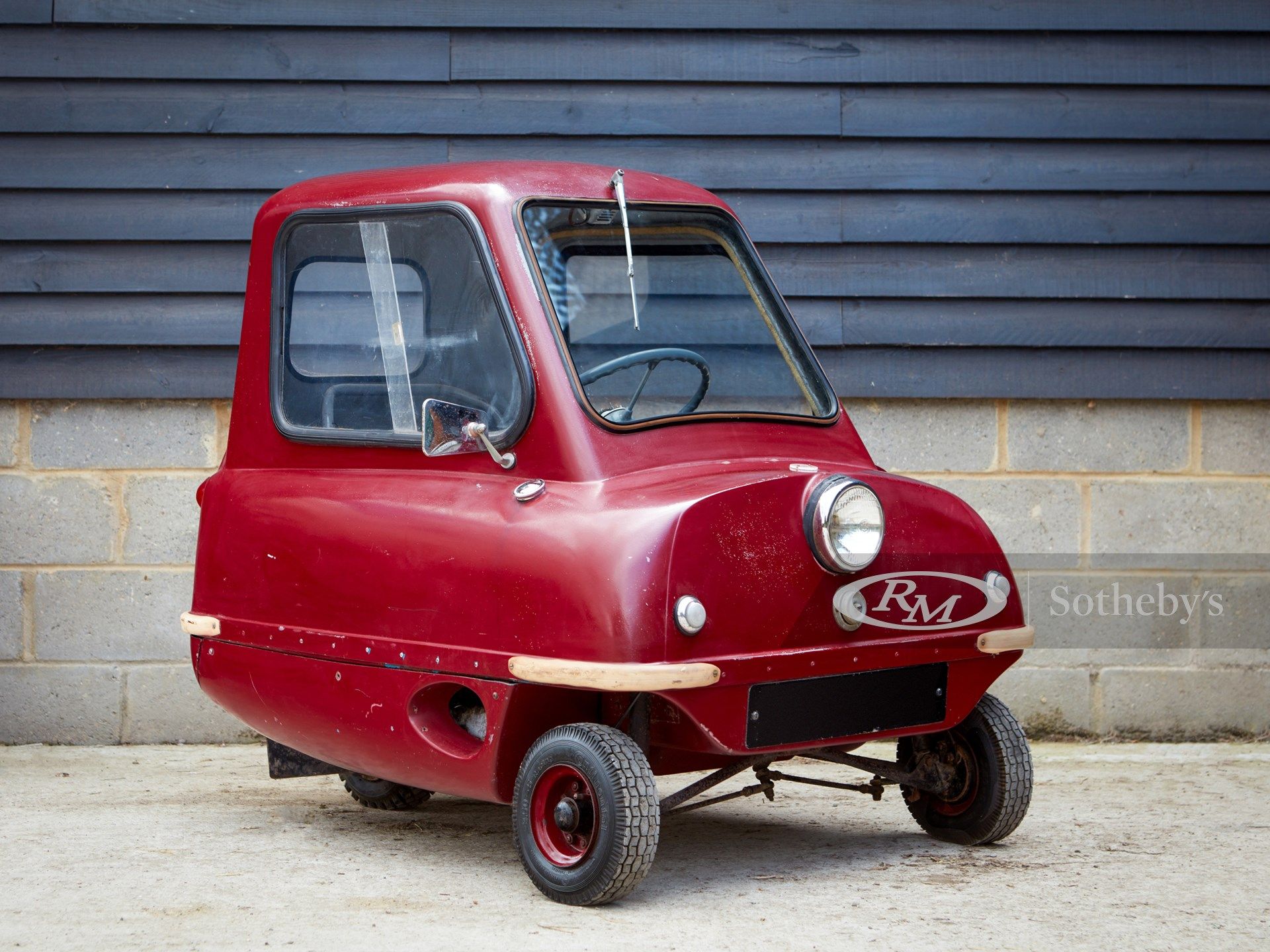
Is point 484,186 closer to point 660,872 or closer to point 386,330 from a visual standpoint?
point 386,330

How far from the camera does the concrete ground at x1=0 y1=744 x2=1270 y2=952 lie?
136 inches

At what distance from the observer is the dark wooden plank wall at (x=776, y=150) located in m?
6.04

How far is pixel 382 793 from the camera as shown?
4879 millimetres

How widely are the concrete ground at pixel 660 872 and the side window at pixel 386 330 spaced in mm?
1185

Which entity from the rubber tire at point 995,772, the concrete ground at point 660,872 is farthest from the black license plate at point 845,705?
the concrete ground at point 660,872

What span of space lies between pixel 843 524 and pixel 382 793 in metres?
1.97

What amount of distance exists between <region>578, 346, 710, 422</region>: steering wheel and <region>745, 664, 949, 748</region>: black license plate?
0.80m

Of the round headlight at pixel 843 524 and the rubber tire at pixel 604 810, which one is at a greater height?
the round headlight at pixel 843 524

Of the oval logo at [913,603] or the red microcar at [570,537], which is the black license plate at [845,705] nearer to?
the red microcar at [570,537]

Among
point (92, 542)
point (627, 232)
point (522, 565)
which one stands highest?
point (627, 232)

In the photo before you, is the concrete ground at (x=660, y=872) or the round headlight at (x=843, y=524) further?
the round headlight at (x=843, y=524)

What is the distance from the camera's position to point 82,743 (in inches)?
239

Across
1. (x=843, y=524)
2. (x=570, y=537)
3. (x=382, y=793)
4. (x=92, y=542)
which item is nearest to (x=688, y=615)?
(x=570, y=537)

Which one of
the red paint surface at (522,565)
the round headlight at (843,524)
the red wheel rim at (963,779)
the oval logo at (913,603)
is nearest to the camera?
the red paint surface at (522,565)
